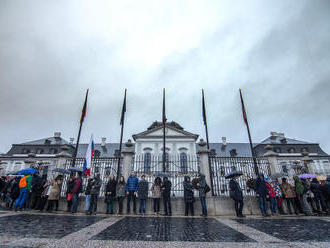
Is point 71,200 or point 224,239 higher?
point 71,200

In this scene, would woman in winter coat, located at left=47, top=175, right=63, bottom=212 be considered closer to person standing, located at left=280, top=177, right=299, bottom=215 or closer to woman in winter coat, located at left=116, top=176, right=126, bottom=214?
woman in winter coat, located at left=116, top=176, right=126, bottom=214

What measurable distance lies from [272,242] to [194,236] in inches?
52.7

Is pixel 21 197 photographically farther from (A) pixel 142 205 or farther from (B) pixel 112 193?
(A) pixel 142 205

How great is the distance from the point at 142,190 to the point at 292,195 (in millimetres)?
6305

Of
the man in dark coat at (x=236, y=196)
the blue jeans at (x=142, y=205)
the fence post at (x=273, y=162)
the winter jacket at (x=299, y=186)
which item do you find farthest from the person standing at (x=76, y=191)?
the winter jacket at (x=299, y=186)

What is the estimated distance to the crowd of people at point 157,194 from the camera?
23.7 feet

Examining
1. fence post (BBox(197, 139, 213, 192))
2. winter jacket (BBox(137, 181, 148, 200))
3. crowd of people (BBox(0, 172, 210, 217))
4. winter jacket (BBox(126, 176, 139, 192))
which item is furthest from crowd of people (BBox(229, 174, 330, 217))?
winter jacket (BBox(126, 176, 139, 192))

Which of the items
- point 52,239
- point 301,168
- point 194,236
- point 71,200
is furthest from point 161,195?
point 301,168

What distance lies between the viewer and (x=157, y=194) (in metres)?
7.36

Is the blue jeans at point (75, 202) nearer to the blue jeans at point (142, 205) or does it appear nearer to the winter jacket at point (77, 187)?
the winter jacket at point (77, 187)

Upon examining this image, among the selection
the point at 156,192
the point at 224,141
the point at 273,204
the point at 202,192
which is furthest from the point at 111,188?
the point at 224,141

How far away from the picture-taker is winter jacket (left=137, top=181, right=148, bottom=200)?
291 inches

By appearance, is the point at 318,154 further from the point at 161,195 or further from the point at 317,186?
the point at 161,195

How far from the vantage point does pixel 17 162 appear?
34.0 meters
